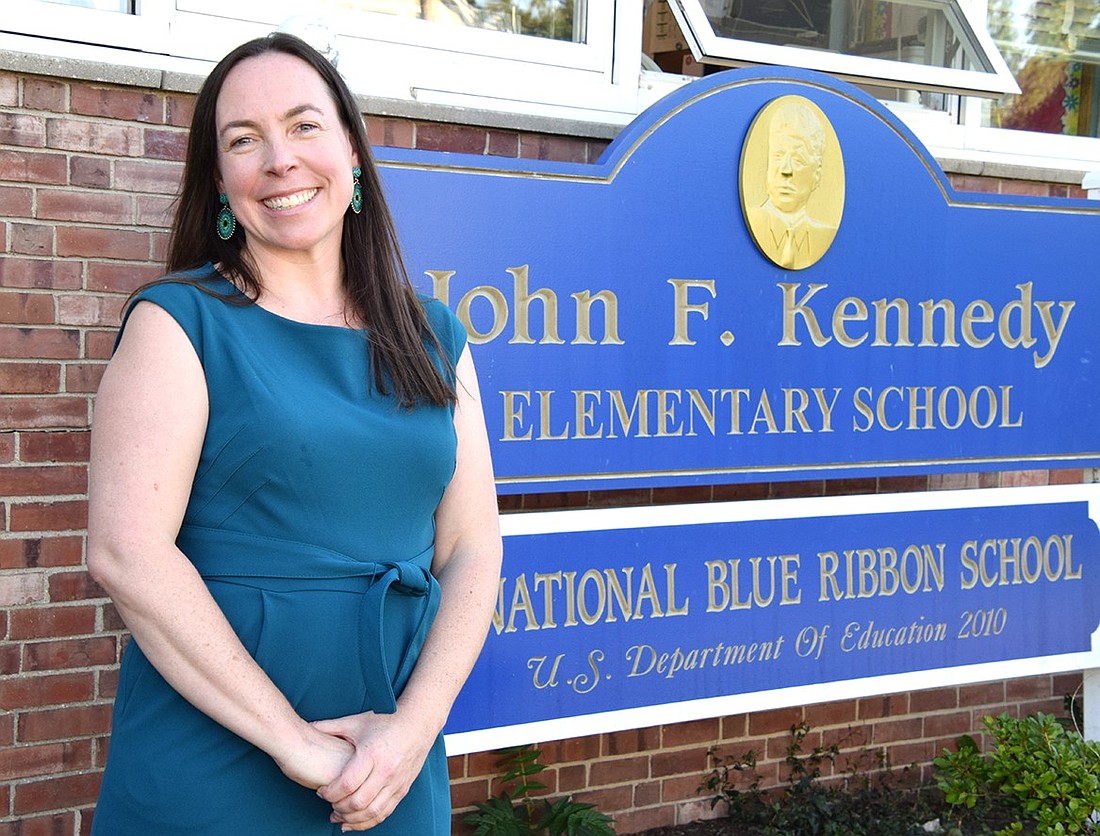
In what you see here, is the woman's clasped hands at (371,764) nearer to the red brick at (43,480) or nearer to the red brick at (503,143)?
the red brick at (43,480)

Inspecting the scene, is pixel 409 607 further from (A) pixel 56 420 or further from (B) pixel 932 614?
(B) pixel 932 614

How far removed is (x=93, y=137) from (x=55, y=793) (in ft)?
4.78

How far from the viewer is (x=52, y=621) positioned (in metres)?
2.81

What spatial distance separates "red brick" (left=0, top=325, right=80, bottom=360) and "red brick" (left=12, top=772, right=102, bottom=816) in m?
0.94

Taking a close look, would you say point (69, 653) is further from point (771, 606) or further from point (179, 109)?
point (771, 606)

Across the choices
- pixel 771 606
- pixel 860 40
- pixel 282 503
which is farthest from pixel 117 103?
pixel 860 40

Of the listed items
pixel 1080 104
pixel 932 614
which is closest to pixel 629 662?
pixel 932 614

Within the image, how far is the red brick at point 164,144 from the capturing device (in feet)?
9.35

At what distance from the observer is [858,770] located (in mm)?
4012

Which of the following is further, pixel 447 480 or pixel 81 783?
pixel 81 783

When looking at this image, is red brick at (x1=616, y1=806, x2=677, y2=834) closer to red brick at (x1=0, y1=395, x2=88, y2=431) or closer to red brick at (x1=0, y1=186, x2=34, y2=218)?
red brick at (x1=0, y1=395, x2=88, y2=431)

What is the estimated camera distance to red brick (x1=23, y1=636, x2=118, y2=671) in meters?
2.79

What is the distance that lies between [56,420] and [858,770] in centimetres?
264

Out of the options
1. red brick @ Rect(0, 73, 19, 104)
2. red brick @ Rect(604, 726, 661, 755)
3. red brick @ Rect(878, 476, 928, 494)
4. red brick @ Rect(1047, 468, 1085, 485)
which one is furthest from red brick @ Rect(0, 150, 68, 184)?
red brick @ Rect(1047, 468, 1085, 485)
